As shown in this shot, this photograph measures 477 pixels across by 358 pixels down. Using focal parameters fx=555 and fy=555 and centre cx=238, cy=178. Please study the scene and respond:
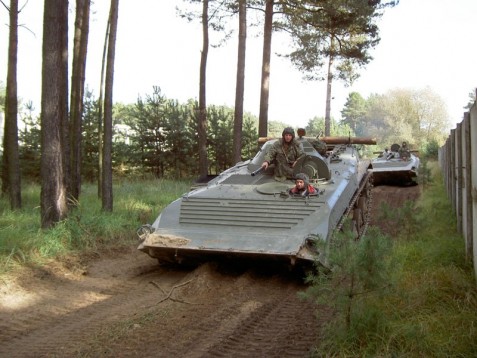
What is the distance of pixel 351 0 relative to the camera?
16.8m

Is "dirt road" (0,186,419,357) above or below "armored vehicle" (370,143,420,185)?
below

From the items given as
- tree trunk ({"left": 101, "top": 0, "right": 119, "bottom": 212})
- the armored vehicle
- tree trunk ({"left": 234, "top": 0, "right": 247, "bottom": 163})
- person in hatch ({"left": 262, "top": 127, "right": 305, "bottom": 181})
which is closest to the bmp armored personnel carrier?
person in hatch ({"left": 262, "top": 127, "right": 305, "bottom": 181})

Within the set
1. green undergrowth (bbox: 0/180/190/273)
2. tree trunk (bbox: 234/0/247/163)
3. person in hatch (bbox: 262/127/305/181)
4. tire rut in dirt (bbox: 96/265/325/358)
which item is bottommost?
tire rut in dirt (bbox: 96/265/325/358)

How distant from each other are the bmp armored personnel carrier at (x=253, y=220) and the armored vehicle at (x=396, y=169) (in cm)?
1069

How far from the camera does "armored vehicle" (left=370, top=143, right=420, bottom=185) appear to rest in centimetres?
1881

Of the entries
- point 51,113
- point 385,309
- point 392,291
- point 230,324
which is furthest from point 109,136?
point 392,291

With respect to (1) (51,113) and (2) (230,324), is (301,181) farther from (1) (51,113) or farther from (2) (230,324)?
(1) (51,113)

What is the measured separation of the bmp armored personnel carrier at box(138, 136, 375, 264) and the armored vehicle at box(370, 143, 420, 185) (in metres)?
10.7

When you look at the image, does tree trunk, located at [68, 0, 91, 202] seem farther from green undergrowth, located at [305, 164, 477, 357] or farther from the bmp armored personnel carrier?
green undergrowth, located at [305, 164, 477, 357]

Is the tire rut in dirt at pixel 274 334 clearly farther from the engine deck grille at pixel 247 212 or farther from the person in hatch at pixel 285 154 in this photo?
the person in hatch at pixel 285 154

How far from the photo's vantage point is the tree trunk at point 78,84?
1306cm

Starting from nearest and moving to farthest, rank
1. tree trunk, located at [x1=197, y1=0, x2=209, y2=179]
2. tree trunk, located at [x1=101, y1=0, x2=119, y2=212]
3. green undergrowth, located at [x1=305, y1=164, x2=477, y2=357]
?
1. green undergrowth, located at [x1=305, y1=164, x2=477, y2=357]
2. tree trunk, located at [x1=101, y1=0, x2=119, y2=212]
3. tree trunk, located at [x1=197, y1=0, x2=209, y2=179]

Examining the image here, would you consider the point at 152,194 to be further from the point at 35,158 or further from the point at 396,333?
the point at 396,333

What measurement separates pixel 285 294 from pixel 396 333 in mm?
2343
